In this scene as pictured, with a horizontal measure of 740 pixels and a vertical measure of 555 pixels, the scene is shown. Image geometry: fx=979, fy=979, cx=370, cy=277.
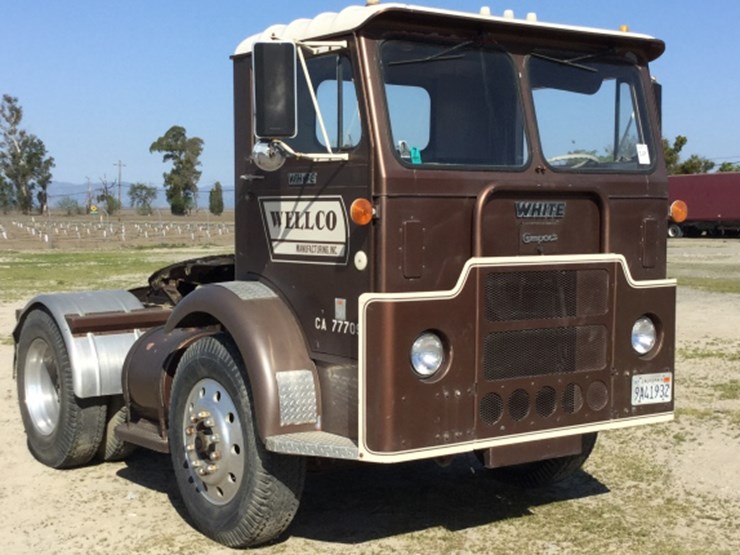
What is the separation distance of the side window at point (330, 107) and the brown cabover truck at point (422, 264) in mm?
12

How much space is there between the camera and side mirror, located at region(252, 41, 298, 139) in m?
4.59

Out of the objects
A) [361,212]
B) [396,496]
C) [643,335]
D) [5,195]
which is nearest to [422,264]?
[361,212]

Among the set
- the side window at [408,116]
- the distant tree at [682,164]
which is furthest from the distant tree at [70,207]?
the side window at [408,116]

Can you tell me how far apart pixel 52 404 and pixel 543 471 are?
11.6ft

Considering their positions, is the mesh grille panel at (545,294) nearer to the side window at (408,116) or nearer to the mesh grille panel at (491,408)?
the mesh grille panel at (491,408)

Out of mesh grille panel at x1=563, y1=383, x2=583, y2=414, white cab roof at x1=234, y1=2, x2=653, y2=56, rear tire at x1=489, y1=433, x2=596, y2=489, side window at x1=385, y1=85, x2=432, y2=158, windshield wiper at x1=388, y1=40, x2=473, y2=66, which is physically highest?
white cab roof at x1=234, y1=2, x2=653, y2=56

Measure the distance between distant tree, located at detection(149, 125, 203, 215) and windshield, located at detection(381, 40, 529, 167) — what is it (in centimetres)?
7467

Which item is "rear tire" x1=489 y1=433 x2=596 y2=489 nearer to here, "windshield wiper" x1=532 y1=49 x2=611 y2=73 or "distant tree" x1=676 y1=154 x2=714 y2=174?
"windshield wiper" x1=532 y1=49 x2=611 y2=73

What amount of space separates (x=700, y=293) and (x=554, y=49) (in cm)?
1534

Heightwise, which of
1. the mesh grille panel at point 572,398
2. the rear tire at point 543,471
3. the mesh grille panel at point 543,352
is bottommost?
the rear tire at point 543,471

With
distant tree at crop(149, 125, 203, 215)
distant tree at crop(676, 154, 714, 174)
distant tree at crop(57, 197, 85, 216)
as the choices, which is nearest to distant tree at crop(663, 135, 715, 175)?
distant tree at crop(676, 154, 714, 174)

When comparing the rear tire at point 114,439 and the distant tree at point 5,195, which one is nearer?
the rear tire at point 114,439

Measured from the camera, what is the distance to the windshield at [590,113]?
5.19m

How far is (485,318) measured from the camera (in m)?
4.77
